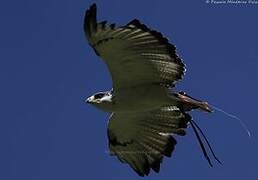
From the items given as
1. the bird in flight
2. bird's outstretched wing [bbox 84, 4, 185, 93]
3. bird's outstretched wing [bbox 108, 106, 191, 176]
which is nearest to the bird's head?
the bird in flight

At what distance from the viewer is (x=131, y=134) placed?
1723cm

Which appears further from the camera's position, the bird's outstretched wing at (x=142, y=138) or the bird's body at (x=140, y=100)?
the bird's outstretched wing at (x=142, y=138)

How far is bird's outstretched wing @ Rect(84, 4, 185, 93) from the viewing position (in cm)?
1438

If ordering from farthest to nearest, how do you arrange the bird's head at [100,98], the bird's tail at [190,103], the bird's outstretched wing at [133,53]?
the bird's head at [100,98]
the bird's tail at [190,103]
the bird's outstretched wing at [133,53]

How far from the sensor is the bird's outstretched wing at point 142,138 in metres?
16.8

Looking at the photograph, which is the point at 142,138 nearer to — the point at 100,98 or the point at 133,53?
the point at 100,98

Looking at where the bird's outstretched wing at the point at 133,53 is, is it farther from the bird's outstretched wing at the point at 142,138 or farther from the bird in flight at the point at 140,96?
the bird's outstretched wing at the point at 142,138

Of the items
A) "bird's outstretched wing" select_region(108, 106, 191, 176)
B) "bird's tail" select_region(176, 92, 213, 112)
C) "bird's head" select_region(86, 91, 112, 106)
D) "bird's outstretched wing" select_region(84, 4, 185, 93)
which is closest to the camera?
"bird's outstretched wing" select_region(84, 4, 185, 93)

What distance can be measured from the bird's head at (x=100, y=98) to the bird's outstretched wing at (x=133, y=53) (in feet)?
0.88

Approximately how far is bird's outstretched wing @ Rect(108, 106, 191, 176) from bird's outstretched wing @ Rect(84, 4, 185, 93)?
1353mm

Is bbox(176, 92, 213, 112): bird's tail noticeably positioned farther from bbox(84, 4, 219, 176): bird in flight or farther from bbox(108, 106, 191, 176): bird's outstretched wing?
bbox(108, 106, 191, 176): bird's outstretched wing

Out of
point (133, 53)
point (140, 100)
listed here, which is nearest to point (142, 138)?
point (140, 100)

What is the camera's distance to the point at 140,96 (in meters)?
15.5

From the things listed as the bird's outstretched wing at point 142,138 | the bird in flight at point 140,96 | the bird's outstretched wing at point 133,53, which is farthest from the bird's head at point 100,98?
the bird's outstretched wing at point 142,138
